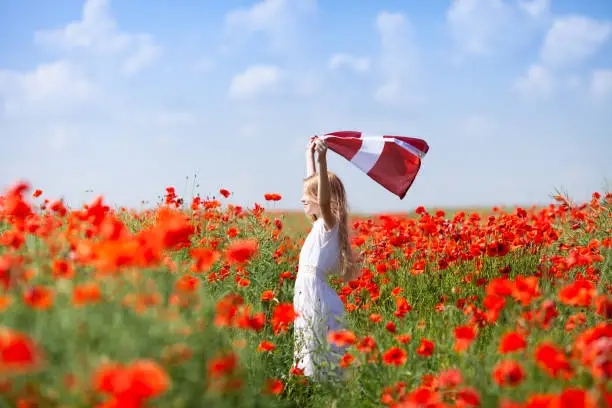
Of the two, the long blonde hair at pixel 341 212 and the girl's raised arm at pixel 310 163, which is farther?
the girl's raised arm at pixel 310 163

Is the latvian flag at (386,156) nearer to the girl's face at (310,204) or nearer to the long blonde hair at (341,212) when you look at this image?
the long blonde hair at (341,212)

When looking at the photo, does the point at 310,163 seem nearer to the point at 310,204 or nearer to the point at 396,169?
the point at 310,204

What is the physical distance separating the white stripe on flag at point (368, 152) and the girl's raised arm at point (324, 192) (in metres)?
0.71

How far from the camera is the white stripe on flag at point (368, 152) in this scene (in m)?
5.06

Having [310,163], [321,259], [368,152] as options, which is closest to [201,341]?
[321,259]

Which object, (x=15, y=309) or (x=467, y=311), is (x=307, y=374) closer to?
(x=467, y=311)

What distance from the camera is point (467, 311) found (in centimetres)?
334

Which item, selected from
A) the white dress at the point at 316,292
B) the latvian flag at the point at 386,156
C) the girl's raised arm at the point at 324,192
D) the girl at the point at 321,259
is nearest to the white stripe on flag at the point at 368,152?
the latvian flag at the point at 386,156

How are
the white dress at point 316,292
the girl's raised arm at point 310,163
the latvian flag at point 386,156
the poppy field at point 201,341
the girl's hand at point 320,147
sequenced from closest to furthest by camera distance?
the poppy field at point 201,341, the white dress at point 316,292, the girl's hand at point 320,147, the girl's raised arm at point 310,163, the latvian flag at point 386,156

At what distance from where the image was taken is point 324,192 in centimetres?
419

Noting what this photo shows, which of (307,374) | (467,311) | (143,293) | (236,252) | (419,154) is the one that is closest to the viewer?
(143,293)

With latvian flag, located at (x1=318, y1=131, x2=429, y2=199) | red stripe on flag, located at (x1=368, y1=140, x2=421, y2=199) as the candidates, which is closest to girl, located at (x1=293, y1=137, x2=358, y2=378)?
latvian flag, located at (x1=318, y1=131, x2=429, y2=199)

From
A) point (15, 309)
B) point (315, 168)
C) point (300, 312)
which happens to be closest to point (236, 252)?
point (15, 309)

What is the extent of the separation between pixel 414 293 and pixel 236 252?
11.1ft
